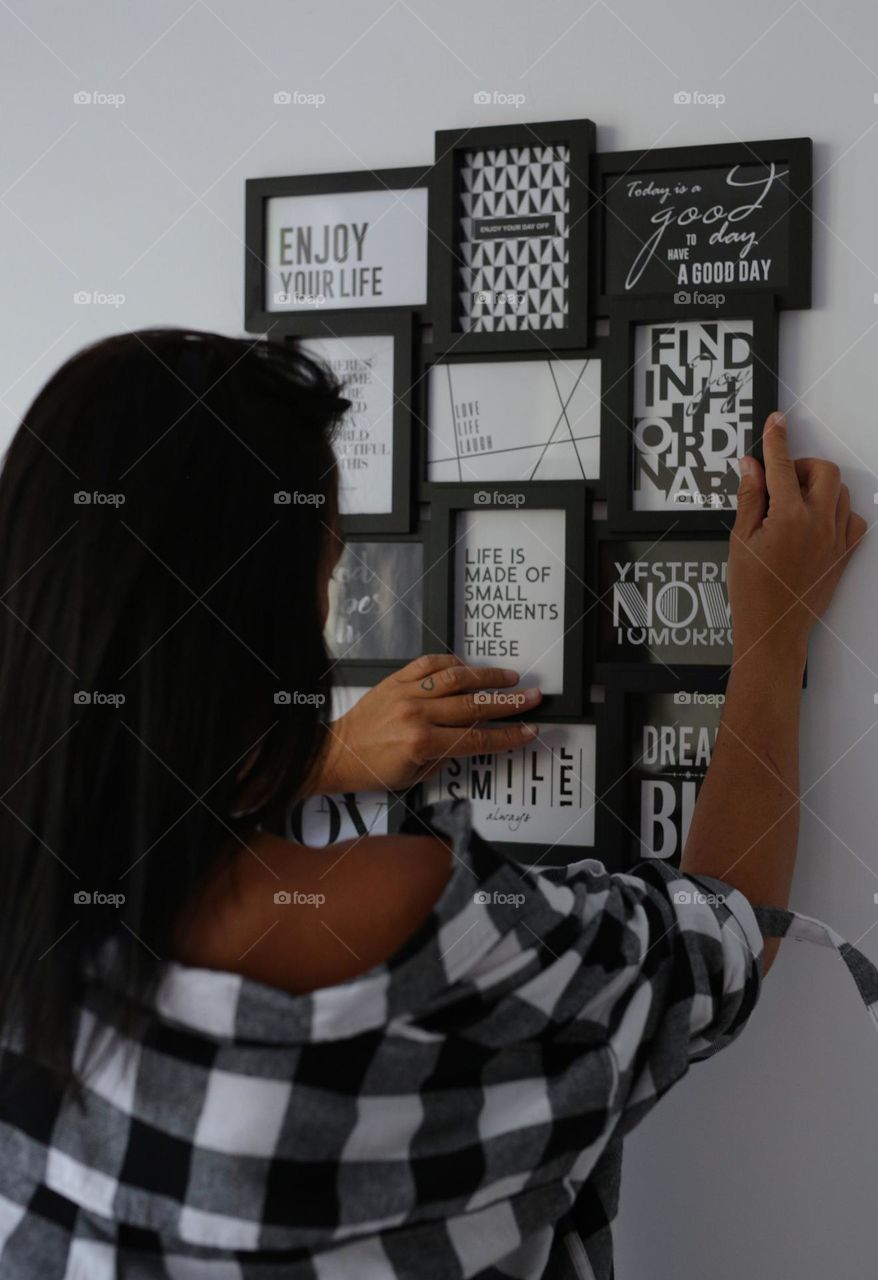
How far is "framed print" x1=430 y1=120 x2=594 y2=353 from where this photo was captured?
35.8 inches

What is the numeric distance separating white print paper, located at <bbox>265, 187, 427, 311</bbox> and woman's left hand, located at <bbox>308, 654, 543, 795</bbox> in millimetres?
318

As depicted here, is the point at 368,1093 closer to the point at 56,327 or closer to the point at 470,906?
the point at 470,906

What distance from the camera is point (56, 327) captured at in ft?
3.50

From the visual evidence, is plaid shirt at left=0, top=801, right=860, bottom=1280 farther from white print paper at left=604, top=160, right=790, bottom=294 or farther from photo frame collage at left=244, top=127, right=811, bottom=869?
Answer: white print paper at left=604, top=160, right=790, bottom=294

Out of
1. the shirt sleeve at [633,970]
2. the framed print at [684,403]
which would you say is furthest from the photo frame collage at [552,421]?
the shirt sleeve at [633,970]

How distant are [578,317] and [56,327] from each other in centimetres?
50

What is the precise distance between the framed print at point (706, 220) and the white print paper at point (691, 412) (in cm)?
4

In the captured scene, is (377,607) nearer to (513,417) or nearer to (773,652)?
(513,417)

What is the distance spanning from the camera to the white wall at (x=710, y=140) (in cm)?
87

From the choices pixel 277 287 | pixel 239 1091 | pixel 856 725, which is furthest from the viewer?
pixel 277 287

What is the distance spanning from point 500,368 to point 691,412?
0.16 meters

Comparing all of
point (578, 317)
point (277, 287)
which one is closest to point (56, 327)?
point (277, 287)

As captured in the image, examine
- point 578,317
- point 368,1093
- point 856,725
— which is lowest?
point 368,1093

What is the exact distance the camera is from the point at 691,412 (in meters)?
0.89
